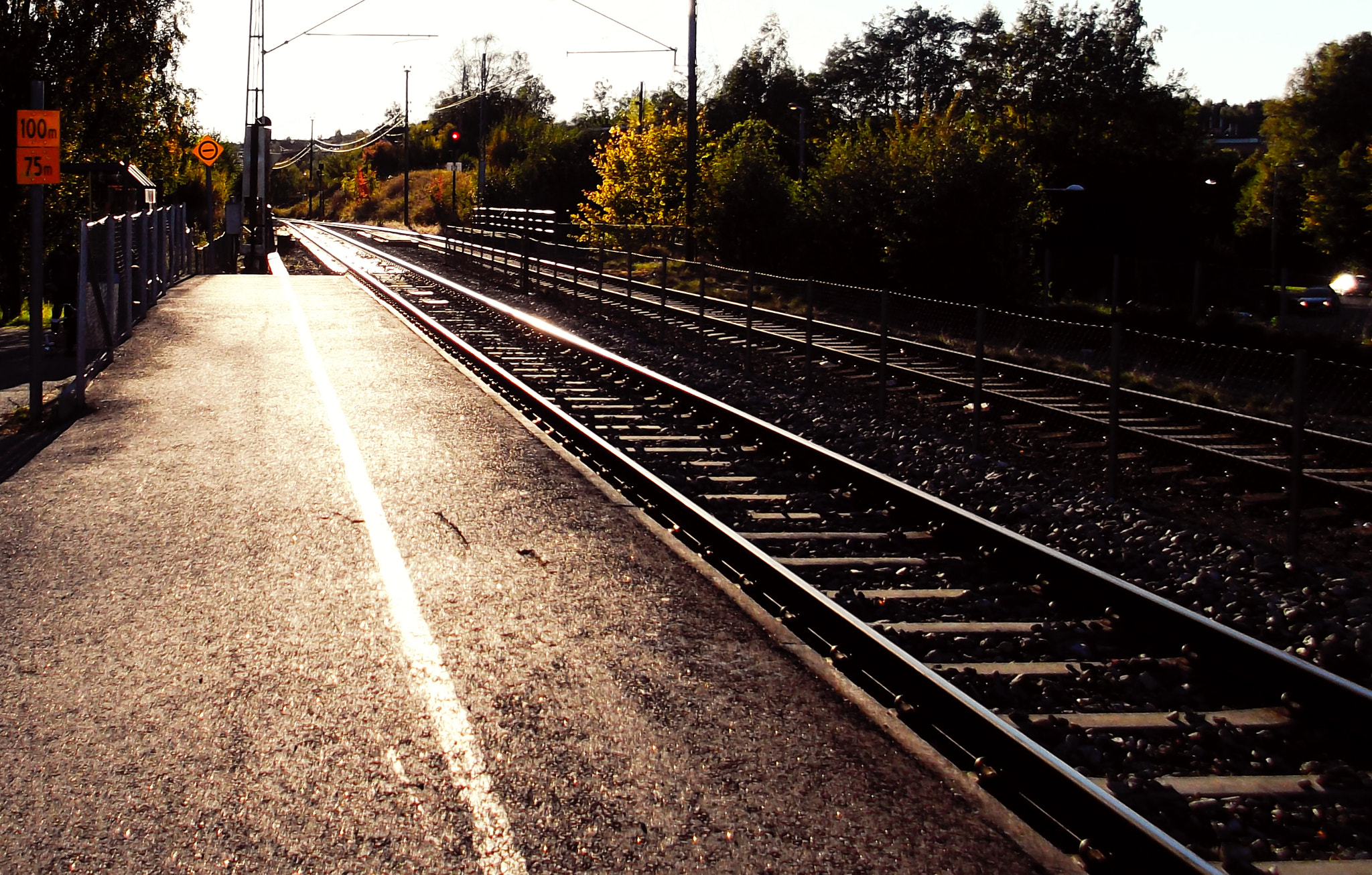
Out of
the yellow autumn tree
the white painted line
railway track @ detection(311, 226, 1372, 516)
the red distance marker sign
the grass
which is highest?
the yellow autumn tree

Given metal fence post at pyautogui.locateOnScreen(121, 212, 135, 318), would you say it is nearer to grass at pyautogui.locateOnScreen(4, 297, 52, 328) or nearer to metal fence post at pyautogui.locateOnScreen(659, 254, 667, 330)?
grass at pyautogui.locateOnScreen(4, 297, 52, 328)

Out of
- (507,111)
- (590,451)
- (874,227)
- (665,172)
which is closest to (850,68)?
(507,111)

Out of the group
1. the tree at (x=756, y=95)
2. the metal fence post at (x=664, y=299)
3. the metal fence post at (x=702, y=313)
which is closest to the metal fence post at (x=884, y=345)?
the metal fence post at (x=702, y=313)

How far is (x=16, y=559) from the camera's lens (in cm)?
790

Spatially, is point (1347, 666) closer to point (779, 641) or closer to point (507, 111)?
point (779, 641)

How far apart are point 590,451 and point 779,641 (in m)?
5.57

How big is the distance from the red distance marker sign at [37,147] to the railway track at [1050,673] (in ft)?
21.4

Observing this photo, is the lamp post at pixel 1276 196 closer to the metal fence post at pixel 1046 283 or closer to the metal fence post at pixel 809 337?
the metal fence post at pixel 1046 283

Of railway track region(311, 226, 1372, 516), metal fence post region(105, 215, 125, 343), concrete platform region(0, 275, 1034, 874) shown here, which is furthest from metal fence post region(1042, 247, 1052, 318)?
concrete platform region(0, 275, 1034, 874)

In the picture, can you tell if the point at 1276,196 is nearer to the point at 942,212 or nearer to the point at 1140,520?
the point at 942,212

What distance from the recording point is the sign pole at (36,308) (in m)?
13.2

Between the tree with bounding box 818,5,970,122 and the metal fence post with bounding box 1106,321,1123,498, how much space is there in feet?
343

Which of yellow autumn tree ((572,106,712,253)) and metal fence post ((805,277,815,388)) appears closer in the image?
metal fence post ((805,277,815,388))

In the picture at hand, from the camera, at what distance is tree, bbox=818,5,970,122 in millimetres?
113188
